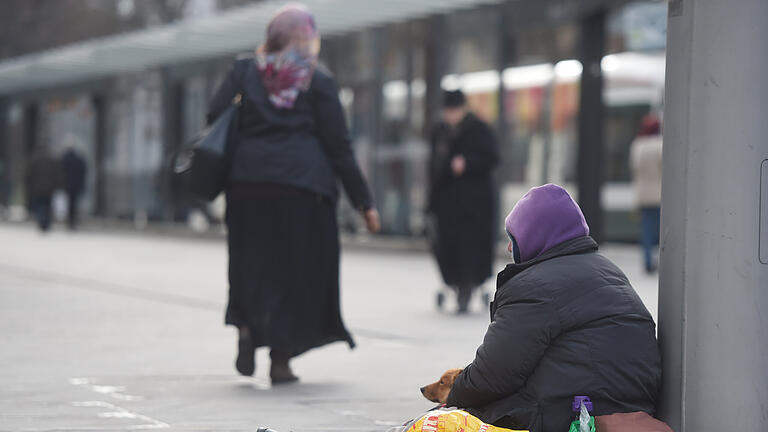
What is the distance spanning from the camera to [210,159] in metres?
5.85

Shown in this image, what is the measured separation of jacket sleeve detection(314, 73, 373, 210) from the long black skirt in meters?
0.15

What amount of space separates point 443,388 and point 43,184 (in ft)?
72.7

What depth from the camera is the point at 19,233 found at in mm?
25078

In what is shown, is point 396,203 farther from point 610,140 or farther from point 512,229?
point 512,229

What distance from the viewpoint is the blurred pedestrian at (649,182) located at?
12.8 m

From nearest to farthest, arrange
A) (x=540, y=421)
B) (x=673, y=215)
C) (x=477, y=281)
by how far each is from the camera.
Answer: (x=540, y=421) < (x=673, y=215) < (x=477, y=281)

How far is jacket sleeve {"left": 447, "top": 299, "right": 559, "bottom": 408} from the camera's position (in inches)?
146

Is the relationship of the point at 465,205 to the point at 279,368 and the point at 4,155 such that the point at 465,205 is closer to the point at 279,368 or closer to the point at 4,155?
the point at 279,368

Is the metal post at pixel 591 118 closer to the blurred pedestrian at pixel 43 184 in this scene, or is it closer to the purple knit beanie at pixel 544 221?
the purple knit beanie at pixel 544 221

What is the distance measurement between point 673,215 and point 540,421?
776 mm

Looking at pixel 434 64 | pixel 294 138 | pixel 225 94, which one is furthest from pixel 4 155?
pixel 294 138

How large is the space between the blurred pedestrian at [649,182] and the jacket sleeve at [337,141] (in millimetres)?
6981

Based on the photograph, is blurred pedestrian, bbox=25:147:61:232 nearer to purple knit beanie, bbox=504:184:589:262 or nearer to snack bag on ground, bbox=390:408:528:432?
purple knit beanie, bbox=504:184:589:262

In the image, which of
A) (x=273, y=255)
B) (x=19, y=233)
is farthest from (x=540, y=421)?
(x=19, y=233)
